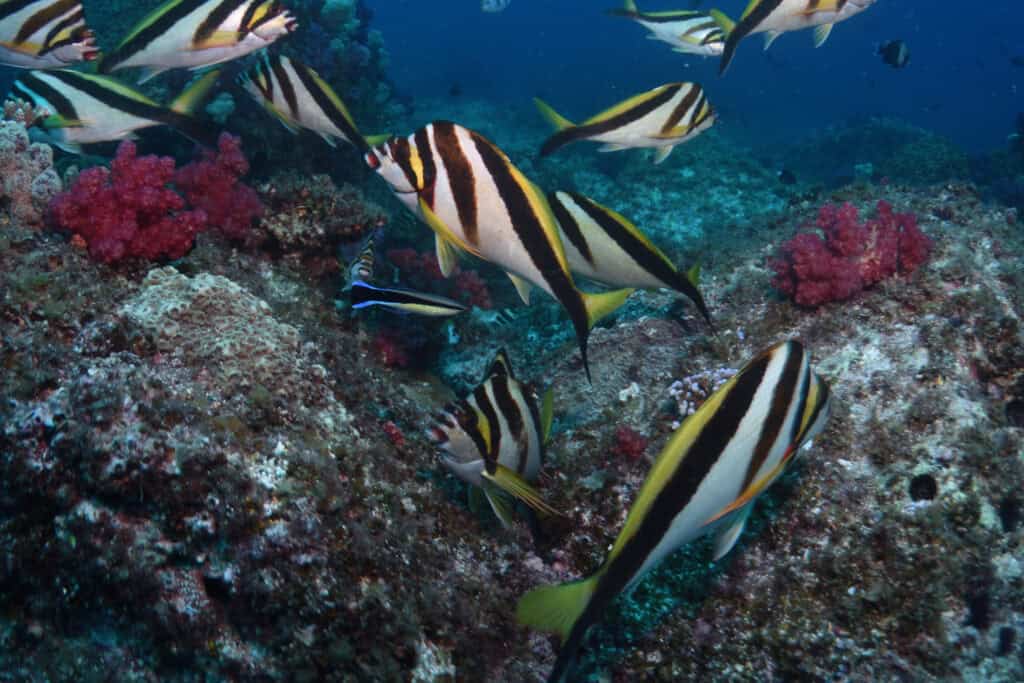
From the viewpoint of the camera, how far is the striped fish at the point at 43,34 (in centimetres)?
356

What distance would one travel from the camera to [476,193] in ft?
7.27

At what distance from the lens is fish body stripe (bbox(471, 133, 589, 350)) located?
7.24ft

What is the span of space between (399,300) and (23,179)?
2786 millimetres

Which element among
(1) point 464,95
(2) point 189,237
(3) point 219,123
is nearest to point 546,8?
(1) point 464,95

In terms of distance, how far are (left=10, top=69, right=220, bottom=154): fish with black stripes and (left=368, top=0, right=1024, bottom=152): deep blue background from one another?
13.8m

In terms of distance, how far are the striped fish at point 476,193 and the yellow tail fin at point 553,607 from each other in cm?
83

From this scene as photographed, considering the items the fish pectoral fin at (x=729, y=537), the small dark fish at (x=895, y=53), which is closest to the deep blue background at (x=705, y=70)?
the small dark fish at (x=895, y=53)

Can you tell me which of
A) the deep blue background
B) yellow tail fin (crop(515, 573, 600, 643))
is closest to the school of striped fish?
yellow tail fin (crop(515, 573, 600, 643))

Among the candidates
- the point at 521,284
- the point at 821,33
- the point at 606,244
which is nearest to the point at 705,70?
the point at 821,33

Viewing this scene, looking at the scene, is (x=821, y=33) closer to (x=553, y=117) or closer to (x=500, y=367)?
(x=553, y=117)

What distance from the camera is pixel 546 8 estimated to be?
73188 millimetres

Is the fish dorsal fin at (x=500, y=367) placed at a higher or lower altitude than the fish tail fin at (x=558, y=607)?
lower

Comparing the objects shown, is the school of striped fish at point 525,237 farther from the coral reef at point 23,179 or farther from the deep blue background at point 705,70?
the deep blue background at point 705,70

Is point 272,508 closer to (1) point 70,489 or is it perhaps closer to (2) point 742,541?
(1) point 70,489
